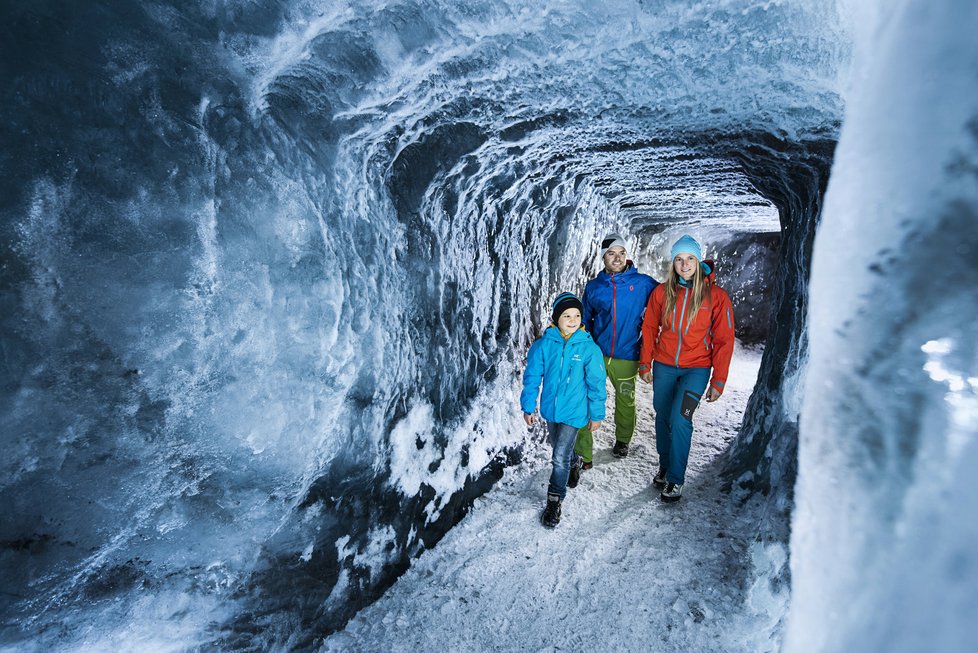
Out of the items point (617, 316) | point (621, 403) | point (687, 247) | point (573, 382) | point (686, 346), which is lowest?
point (621, 403)

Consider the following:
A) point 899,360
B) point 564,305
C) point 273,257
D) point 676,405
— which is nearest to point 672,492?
point 676,405

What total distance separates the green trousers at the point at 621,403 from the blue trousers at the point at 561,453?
60 centimetres

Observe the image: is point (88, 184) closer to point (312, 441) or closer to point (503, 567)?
point (312, 441)

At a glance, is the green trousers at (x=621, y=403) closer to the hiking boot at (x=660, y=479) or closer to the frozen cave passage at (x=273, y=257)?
the hiking boot at (x=660, y=479)

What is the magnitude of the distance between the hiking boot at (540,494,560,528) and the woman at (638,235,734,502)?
878mm

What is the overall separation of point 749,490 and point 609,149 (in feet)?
9.56

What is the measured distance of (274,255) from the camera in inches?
85.0

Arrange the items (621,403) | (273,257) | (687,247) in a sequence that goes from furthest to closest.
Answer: (621,403) < (687,247) < (273,257)

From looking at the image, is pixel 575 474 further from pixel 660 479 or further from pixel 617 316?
pixel 617 316

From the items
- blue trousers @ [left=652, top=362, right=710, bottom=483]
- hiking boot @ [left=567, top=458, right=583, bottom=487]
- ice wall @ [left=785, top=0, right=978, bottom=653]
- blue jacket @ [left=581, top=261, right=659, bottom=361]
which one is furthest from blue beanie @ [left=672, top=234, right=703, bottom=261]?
ice wall @ [left=785, top=0, right=978, bottom=653]

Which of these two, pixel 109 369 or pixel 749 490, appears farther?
pixel 749 490

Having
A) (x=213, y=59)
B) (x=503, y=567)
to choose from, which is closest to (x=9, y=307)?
(x=213, y=59)

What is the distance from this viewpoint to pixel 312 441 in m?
2.37

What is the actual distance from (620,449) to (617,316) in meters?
1.35
